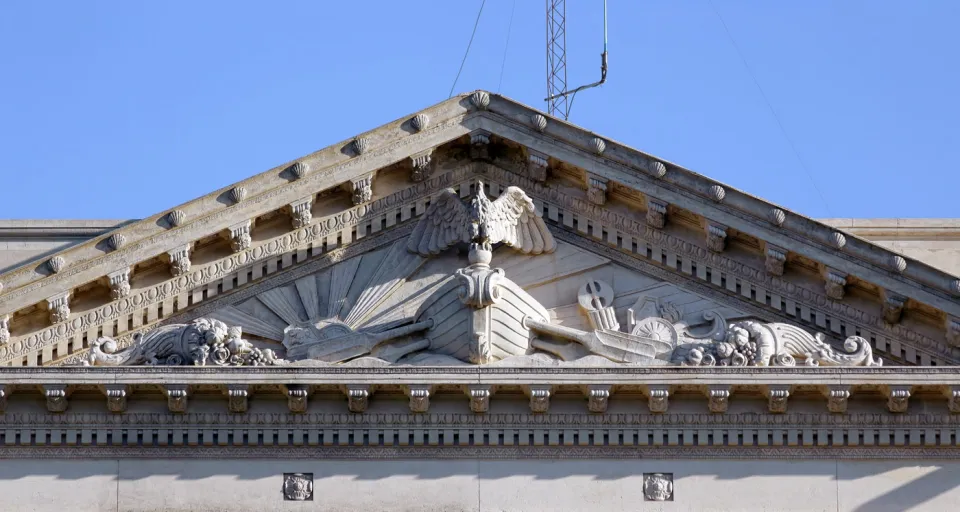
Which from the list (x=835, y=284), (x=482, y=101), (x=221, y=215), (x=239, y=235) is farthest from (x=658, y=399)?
(x=221, y=215)

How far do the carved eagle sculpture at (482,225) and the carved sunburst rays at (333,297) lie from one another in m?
0.33

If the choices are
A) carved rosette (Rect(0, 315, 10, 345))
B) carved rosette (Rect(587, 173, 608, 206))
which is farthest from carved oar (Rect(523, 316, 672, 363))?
carved rosette (Rect(0, 315, 10, 345))

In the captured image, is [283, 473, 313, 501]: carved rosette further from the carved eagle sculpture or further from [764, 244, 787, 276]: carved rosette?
[764, 244, 787, 276]: carved rosette

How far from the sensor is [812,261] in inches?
1464

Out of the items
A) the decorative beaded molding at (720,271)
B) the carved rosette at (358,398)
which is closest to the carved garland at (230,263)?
the decorative beaded molding at (720,271)

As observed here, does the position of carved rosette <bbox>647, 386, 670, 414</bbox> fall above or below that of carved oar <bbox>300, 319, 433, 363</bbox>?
below

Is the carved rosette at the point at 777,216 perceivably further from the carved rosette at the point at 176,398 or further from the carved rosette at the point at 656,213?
the carved rosette at the point at 176,398

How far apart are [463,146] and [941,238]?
6.36 meters

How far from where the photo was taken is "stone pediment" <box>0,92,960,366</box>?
36906 mm

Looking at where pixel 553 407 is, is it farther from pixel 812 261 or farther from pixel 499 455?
pixel 812 261

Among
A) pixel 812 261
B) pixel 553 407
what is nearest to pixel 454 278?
pixel 553 407

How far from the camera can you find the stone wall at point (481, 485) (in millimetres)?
36375

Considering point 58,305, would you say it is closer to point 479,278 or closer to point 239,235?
point 239,235

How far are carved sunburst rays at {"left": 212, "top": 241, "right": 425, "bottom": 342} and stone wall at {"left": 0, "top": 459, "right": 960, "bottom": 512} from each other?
6.14 ft
